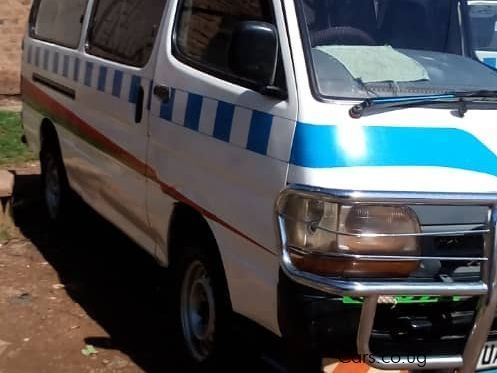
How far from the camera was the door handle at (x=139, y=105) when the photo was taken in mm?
4676

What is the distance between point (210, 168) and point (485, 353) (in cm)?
139

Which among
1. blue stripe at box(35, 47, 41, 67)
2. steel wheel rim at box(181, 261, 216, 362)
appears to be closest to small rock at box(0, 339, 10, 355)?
steel wheel rim at box(181, 261, 216, 362)

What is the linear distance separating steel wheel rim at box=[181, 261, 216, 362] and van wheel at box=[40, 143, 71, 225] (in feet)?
7.78

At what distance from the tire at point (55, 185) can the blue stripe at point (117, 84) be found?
5.40ft

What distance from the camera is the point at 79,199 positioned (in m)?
6.70

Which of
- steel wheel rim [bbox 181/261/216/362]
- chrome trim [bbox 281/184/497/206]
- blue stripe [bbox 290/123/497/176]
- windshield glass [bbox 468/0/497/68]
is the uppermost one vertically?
windshield glass [bbox 468/0/497/68]

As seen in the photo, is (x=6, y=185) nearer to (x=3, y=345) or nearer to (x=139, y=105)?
(x=3, y=345)

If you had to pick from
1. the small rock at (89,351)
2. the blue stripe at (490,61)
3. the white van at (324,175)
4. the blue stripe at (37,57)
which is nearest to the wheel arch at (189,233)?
the white van at (324,175)

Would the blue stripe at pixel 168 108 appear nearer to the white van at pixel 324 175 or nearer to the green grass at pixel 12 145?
the white van at pixel 324 175

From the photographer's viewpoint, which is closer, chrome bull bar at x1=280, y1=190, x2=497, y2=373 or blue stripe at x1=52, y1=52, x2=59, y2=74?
chrome bull bar at x1=280, y1=190, x2=497, y2=373

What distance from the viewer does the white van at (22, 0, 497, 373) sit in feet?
10.4

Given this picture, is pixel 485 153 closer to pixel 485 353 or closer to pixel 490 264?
pixel 490 264

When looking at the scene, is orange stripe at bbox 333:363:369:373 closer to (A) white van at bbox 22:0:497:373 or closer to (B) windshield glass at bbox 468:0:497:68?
(A) white van at bbox 22:0:497:373

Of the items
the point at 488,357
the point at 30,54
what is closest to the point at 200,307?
the point at 488,357
